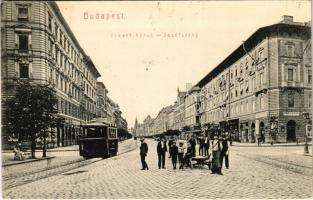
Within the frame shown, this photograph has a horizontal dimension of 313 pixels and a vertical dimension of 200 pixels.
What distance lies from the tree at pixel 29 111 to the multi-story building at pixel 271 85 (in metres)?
17.9

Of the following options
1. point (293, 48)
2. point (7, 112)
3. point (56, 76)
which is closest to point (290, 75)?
point (293, 48)

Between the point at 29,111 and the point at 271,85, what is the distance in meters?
23.6

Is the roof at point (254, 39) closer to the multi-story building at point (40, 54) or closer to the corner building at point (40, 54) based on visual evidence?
the multi-story building at point (40, 54)

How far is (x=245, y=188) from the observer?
10.2m

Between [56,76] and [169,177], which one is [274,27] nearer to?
[56,76]

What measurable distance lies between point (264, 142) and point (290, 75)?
8.07 metres

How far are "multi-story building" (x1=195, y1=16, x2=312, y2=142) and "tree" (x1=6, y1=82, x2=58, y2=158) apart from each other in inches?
705

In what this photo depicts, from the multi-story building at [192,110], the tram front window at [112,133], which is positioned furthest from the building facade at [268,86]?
the multi-story building at [192,110]

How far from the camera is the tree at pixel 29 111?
2105 cm

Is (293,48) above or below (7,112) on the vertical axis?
above

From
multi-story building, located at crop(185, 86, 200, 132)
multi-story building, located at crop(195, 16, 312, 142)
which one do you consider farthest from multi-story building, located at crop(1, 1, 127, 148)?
multi-story building, located at crop(185, 86, 200, 132)

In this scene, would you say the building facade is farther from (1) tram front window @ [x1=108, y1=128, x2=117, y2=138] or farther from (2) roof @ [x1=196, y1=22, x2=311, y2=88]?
(1) tram front window @ [x1=108, y1=128, x2=117, y2=138]

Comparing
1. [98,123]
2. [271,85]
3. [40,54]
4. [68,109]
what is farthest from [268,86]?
[40,54]

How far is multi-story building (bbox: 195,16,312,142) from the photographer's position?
107 feet
